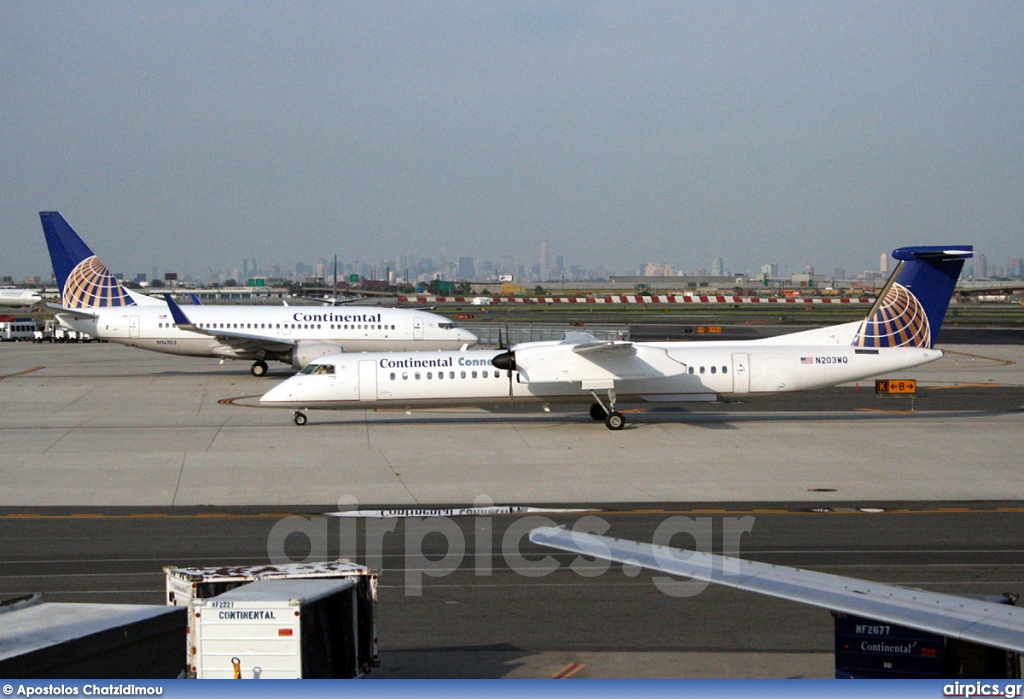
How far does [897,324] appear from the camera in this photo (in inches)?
1171

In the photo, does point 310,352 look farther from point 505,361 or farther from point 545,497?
point 545,497

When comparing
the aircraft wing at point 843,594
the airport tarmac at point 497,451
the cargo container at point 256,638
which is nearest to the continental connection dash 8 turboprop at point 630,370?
the airport tarmac at point 497,451

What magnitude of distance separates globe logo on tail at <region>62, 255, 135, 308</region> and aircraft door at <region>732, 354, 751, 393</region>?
103ft

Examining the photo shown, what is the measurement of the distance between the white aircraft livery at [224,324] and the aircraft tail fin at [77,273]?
0.05m

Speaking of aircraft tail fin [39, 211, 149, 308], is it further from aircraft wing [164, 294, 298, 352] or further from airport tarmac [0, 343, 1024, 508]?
airport tarmac [0, 343, 1024, 508]

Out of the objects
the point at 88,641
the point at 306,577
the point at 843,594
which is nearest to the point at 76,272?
the point at 306,577

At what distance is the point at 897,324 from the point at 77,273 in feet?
124

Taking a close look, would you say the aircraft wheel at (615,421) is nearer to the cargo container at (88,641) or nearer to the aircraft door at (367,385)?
the aircraft door at (367,385)

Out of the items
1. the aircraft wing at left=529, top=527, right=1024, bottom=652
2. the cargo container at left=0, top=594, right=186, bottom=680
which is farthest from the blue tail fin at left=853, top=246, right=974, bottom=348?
the cargo container at left=0, top=594, right=186, bottom=680

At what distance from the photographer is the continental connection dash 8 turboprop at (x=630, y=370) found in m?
29.1

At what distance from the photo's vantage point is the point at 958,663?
26.6ft

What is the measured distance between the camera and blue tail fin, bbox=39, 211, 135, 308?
47094 mm

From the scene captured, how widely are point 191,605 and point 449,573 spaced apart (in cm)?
635

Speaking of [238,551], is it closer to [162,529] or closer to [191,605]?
[162,529]
